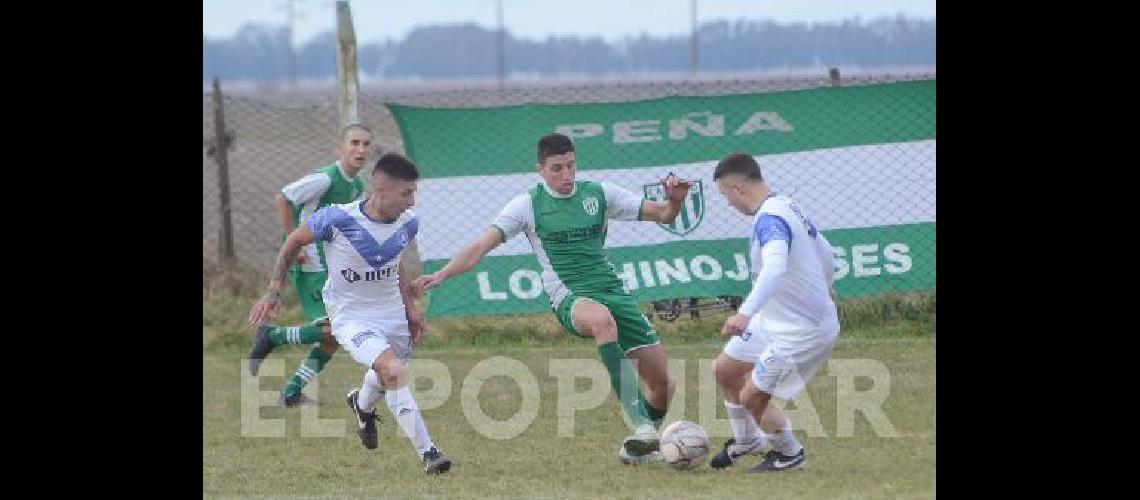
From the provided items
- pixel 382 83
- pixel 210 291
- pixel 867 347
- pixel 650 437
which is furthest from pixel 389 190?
pixel 382 83

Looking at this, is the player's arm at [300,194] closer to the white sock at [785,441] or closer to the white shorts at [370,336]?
the white shorts at [370,336]

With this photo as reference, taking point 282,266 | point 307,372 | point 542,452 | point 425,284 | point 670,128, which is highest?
point 670,128

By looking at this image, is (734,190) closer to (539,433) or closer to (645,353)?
(645,353)

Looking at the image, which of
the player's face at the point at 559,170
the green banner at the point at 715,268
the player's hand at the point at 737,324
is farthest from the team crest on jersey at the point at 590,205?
the green banner at the point at 715,268

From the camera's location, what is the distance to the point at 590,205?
896 cm

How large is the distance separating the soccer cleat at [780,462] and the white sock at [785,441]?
28 millimetres

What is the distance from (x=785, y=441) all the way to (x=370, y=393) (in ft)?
7.61

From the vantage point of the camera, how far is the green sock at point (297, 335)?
10.5 metres

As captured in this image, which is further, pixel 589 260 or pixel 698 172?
pixel 698 172

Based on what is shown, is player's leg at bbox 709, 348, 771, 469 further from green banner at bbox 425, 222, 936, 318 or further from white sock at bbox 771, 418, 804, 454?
green banner at bbox 425, 222, 936, 318

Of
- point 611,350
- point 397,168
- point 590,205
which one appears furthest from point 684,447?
point 397,168

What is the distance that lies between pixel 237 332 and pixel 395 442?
14.0 feet

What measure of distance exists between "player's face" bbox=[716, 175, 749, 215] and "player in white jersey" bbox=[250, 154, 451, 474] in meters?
1.70

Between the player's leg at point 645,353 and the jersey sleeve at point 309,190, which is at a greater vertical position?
the jersey sleeve at point 309,190
